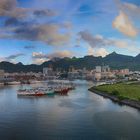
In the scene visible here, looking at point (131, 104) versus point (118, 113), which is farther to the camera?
A: point (131, 104)

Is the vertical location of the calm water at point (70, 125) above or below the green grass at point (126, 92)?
below

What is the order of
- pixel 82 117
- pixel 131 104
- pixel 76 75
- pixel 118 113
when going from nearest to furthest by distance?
pixel 82 117 → pixel 118 113 → pixel 131 104 → pixel 76 75

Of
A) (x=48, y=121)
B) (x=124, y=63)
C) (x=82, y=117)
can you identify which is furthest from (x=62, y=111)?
(x=124, y=63)

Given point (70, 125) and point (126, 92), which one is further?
point (126, 92)

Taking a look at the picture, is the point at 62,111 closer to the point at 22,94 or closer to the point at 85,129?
the point at 85,129

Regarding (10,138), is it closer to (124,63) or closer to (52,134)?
(52,134)

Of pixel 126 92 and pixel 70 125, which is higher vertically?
pixel 126 92

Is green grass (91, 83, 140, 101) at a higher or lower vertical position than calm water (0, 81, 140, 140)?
higher

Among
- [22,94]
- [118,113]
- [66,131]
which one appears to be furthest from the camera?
[22,94]

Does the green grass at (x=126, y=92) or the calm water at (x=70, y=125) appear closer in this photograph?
the calm water at (x=70, y=125)

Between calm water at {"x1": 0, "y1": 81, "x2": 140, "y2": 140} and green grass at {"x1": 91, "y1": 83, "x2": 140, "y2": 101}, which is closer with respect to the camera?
calm water at {"x1": 0, "y1": 81, "x2": 140, "y2": 140}
